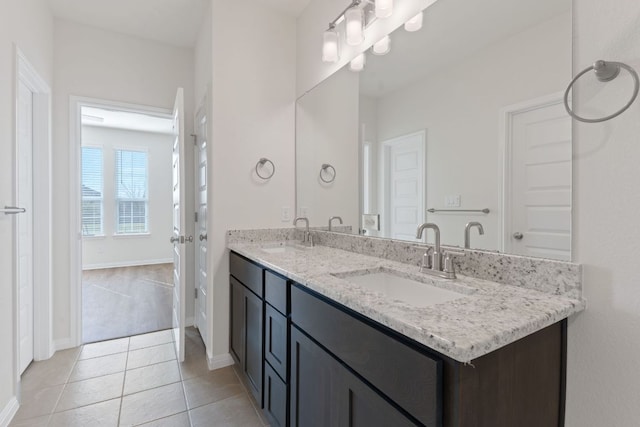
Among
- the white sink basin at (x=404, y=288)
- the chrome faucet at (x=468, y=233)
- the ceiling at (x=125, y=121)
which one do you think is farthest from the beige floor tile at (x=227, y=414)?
the ceiling at (x=125, y=121)

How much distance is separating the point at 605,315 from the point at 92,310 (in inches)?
165

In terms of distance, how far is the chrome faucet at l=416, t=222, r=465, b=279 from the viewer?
3.84 ft

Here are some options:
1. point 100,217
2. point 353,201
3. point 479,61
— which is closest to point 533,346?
point 479,61

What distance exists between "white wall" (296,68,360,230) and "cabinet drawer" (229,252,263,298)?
62cm

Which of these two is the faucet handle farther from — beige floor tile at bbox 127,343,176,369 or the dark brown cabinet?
beige floor tile at bbox 127,343,176,369

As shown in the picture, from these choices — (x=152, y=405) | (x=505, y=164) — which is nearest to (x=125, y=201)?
(x=152, y=405)

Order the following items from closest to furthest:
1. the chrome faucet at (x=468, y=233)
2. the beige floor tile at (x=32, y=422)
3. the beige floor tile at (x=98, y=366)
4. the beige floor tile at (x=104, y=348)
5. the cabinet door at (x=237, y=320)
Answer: the chrome faucet at (x=468, y=233) < the beige floor tile at (x=32, y=422) < the cabinet door at (x=237, y=320) < the beige floor tile at (x=98, y=366) < the beige floor tile at (x=104, y=348)

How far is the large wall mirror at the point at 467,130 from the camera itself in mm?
1000

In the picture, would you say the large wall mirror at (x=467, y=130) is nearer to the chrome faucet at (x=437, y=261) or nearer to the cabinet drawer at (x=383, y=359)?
the chrome faucet at (x=437, y=261)

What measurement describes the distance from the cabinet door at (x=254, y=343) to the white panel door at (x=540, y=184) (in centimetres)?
123

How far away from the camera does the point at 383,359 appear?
0.83 metres

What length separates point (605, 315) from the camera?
2.83 ft

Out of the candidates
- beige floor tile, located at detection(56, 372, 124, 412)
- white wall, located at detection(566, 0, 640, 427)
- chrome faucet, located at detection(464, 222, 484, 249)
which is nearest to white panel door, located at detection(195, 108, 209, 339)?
beige floor tile, located at detection(56, 372, 124, 412)

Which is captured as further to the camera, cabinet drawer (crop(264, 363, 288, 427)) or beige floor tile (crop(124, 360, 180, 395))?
beige floor tile (crop(124, 360, 180, 395))
